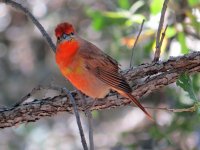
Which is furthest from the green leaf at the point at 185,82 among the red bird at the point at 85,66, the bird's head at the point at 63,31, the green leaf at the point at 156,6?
the green leaf at the point at 156,6

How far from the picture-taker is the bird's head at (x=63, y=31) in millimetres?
3602

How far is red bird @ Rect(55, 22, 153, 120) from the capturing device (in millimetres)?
3572

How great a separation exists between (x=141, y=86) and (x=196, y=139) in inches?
95.6

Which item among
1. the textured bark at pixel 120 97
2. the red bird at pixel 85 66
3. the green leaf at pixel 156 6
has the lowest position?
the textured bark at pixel 120 97

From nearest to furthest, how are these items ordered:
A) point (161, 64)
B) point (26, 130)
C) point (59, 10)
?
point (161, 64), point (26, 130), point (59, 10)

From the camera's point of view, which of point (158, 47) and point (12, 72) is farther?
point (12, 72)

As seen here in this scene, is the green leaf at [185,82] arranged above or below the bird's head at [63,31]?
below

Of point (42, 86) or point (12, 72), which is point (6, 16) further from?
point (42, 86)

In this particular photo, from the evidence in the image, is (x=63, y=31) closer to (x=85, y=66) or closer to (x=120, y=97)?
(x=85, y=66)

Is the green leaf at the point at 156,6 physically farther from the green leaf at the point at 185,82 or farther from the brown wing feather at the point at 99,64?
the green leaf at the point at 185,82

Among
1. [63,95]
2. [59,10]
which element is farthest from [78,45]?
[59,10]

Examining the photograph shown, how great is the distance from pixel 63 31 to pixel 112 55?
2103mm

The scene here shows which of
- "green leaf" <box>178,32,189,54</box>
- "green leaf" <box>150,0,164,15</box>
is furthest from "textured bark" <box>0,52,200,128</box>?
"green leaf" <box>150,0,164,15</box>

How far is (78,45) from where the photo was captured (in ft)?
12.4
